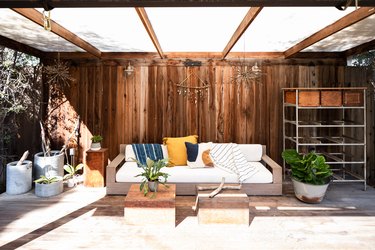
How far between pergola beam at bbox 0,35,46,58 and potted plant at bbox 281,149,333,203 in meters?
4.52

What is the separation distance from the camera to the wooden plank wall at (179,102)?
587 cm

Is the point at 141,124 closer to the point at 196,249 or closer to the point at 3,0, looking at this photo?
the point at 196,249

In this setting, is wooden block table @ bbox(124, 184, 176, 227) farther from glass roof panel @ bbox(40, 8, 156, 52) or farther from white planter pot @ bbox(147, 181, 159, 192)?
glass roof panel @ bbox(40, 8, 156, 52)

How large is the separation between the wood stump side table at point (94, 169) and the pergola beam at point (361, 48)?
454cm

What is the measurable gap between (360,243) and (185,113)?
357 centimetres

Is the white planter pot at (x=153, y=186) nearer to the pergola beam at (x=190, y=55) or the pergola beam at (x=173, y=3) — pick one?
the pergola beam at (x=173, y=3)

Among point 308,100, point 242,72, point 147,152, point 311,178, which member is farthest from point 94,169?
point 308,100

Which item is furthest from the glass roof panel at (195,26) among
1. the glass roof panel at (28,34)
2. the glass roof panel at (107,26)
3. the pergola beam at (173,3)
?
the glass roof panel at (28,34)

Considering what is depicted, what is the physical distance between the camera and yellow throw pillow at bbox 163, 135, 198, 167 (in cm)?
515

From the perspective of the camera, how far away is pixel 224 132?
5.90 meters

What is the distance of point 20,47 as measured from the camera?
4.89 metres

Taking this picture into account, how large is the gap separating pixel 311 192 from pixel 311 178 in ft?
0.64

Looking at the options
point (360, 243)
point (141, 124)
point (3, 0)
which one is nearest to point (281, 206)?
point (360, 243)

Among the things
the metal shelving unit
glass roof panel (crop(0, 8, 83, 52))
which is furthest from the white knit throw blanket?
glass roof panel (crop(0, 8, 83, 52))
